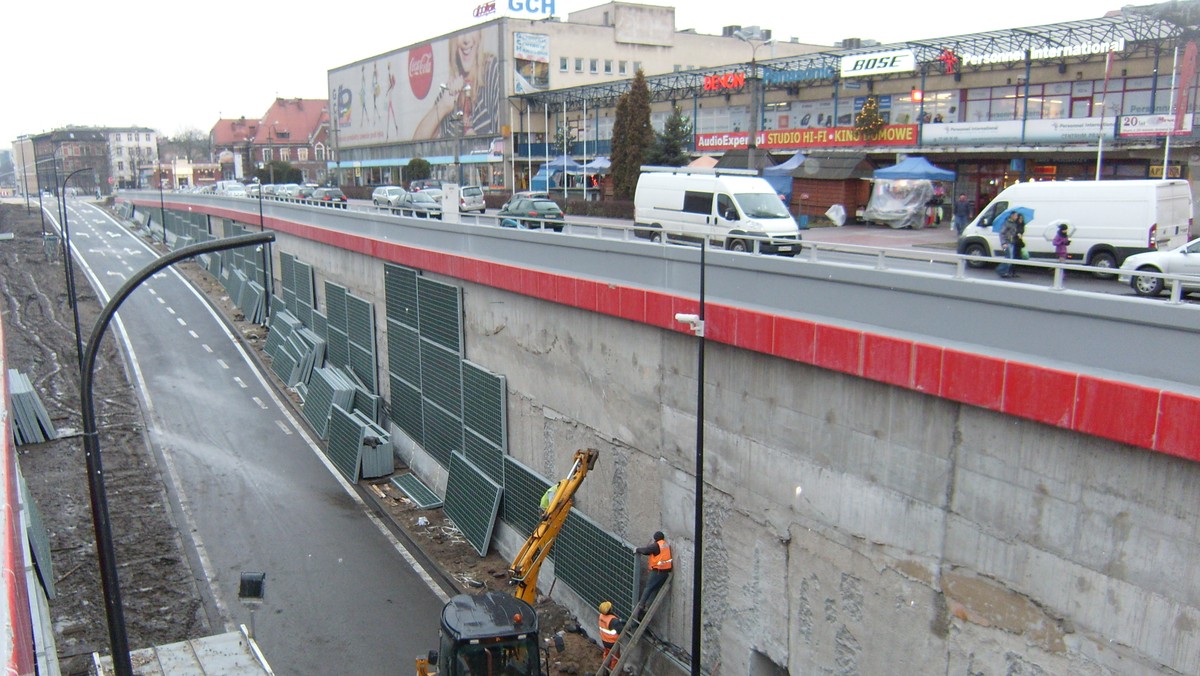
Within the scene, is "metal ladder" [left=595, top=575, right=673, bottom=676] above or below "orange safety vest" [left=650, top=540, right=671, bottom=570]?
below

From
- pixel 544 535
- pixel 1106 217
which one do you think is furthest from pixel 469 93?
pixel 544 535

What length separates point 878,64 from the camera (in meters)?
46.8

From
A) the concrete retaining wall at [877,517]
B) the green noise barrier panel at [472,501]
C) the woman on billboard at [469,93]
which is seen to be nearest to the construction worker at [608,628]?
the concrete retaining wall at [877,517]

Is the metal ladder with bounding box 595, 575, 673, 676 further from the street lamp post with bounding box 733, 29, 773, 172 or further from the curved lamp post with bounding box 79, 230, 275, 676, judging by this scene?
the street lamp post with bounding box 733, 29, 773, 172

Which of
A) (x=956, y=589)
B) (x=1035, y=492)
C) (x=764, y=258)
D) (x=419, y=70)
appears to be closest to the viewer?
(x=1035, y=492)

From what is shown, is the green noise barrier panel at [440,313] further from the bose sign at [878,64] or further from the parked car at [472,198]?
the bose sign at [878,64]

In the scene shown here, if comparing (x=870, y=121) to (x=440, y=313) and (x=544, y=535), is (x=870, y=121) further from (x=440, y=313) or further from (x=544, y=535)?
(x=544, y=535)

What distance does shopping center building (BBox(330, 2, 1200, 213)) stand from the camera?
36.0 meters

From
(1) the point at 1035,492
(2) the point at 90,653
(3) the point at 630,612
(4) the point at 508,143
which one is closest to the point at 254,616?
(2) the point at 90,653

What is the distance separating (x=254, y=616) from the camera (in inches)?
615

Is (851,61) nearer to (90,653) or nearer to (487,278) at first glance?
(487,278)

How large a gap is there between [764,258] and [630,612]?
228 inches

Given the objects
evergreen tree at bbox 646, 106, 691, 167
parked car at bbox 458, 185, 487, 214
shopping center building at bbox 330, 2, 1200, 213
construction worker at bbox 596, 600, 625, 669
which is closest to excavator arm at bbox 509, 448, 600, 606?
construction worker at bbox 596, 600, 625, 669

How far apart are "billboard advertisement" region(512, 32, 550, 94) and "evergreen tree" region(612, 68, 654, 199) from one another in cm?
2532
